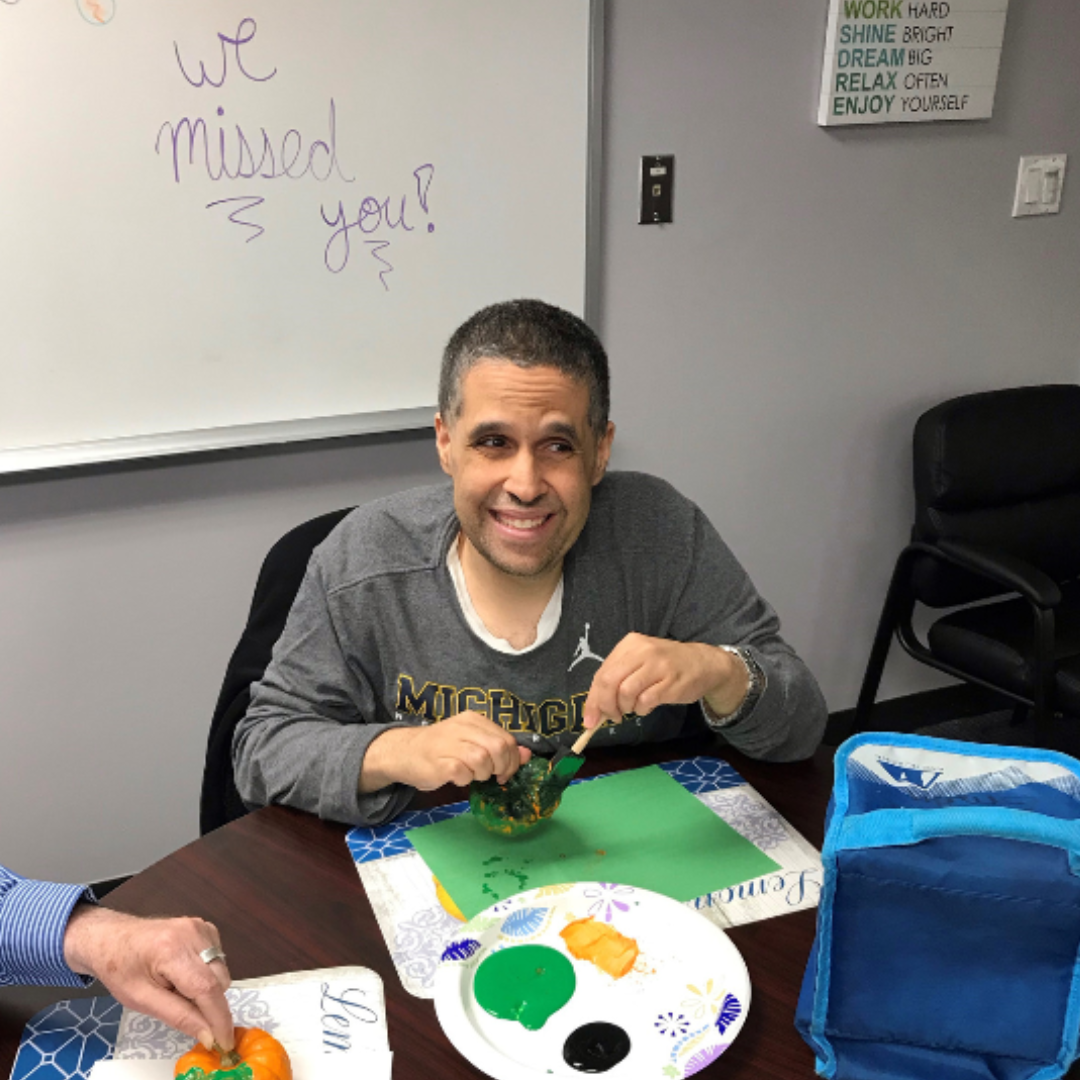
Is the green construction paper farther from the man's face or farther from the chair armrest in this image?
the chair armrest

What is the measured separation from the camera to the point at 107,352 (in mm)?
1870

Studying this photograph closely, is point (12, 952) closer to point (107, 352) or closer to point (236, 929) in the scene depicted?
point (236, 929)

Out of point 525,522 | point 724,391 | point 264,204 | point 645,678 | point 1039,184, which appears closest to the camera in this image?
point 645,678

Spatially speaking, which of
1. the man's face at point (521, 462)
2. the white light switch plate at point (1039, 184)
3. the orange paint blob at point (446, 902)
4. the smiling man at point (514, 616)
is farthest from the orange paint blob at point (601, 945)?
the white light switch plate at point (1039, 184)

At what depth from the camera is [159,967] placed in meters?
0.89

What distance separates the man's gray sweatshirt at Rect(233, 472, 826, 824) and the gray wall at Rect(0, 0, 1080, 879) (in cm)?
76

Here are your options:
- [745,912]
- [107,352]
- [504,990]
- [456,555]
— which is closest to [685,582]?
[456,555]

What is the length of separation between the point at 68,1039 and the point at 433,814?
43 cm

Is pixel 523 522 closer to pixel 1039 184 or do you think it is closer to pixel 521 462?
pixel 521 462

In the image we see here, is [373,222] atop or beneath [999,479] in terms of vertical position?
atop

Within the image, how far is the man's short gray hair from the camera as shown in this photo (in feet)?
4.28

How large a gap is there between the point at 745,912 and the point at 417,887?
327 mm

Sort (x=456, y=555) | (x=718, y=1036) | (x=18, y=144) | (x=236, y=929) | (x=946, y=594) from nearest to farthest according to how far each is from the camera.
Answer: (x=718, y=1036)
(x=236, y=929)
(x=456, y=555)
(x=18, y=144)
(x=946, y=594)

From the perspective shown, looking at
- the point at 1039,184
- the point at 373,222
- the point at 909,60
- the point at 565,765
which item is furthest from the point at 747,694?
the point at 1039,184
